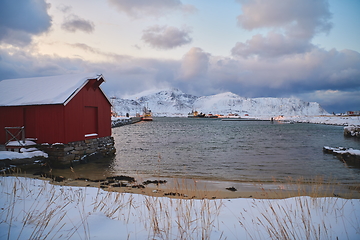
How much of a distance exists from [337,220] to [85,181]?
33.9ft

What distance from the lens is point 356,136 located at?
1464 inches

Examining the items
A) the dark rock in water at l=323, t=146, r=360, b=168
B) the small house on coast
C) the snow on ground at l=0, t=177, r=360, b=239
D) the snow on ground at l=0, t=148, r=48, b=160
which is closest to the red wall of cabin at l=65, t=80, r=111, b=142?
the small house on coast

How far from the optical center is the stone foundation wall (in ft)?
47.3

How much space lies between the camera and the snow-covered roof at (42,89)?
48.5 feet

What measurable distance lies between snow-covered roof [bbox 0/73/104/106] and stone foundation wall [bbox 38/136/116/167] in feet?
9.67

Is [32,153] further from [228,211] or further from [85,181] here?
[228,211]

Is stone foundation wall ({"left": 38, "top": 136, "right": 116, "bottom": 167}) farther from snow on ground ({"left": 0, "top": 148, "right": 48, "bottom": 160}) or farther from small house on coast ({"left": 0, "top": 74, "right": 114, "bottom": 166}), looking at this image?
snow on ground ({"left": 0, "top": 148, "right": 48, "bottom": 160})

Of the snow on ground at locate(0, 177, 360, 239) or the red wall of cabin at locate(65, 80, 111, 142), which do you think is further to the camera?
the red wall of cabin at locate(65, 80, 111, 142)

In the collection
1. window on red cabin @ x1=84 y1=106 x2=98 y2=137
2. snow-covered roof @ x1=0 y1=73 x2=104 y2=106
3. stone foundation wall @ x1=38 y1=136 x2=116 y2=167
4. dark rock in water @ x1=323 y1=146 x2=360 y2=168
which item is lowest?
dark rock in water @ x1=323 y1=146 x2=360 y2=168

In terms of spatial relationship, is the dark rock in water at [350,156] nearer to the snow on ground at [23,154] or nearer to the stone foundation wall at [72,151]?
the stone foundation wall at [72,151]

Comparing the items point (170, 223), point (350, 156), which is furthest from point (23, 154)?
point (350, 156)

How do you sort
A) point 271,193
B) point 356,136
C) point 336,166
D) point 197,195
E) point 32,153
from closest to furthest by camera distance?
point 197,195
point 271,193
point 32,153
point 336,166
point 356,136

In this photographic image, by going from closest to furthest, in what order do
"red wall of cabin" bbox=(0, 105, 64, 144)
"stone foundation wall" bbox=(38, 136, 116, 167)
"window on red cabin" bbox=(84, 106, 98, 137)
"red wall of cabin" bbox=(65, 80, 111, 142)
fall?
1. "stone foundation wall" bbox=(38, 136, 116, 167)
2. "red wall of cabin" bbox=(0, 105, 64, 144)
3. "red wall of cabin" bbox=(65, 80, 111, 142)
4. "window on red cabin" bbox=(84, 106, 98, 137)

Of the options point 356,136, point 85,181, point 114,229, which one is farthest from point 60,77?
point 356,136
